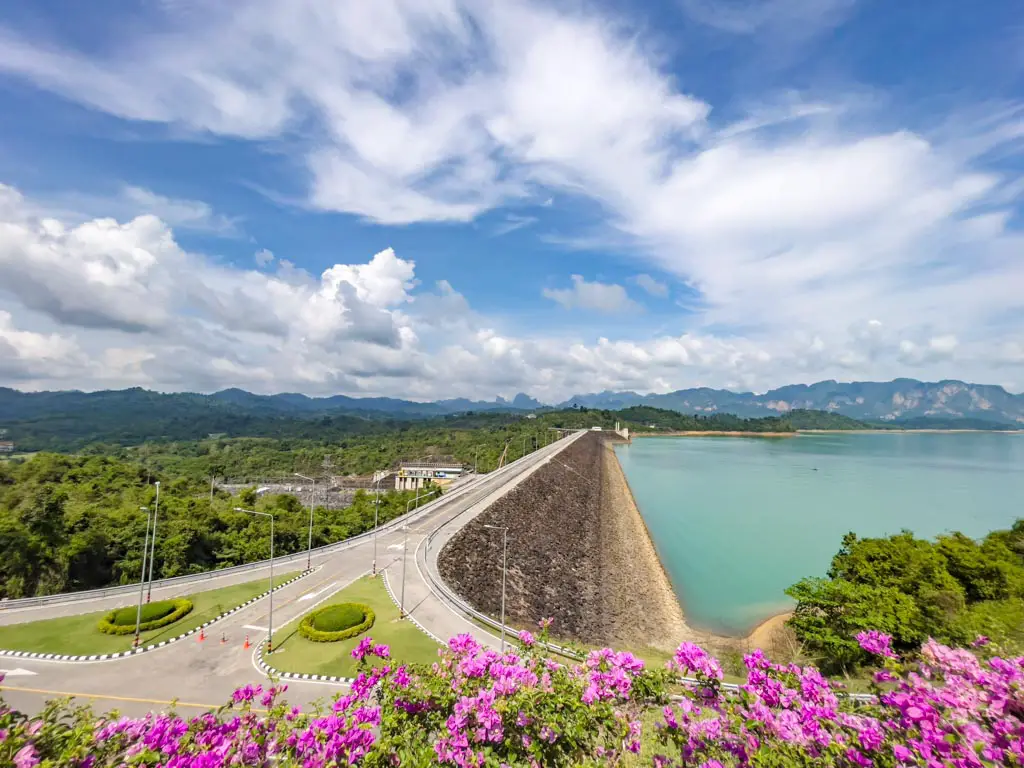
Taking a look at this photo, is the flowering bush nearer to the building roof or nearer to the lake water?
Result: the lake water

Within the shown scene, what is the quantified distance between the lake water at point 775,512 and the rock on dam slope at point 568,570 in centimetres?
294

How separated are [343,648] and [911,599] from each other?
25922 mm

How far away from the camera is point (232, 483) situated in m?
91.6

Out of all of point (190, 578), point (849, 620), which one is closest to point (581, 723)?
point (849, 620)

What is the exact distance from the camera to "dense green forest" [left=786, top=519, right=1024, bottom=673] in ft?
60.2

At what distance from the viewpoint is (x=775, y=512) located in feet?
190

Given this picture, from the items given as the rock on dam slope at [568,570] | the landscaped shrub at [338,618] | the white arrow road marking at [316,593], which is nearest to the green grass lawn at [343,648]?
the landscaped shrub at [338,618]

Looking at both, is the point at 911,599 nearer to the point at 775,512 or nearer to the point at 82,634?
the point at 82,634

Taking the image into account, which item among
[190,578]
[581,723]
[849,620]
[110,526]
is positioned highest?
[581,723]

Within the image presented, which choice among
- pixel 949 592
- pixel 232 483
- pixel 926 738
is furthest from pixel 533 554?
pixel 232 483

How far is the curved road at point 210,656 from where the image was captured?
14.9 meters

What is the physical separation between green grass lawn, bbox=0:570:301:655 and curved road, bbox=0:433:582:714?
0.89 m

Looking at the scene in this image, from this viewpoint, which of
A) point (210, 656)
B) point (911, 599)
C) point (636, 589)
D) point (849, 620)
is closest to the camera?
point (210, 656)

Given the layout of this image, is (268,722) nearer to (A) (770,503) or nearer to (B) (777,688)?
(B) (777,688)
